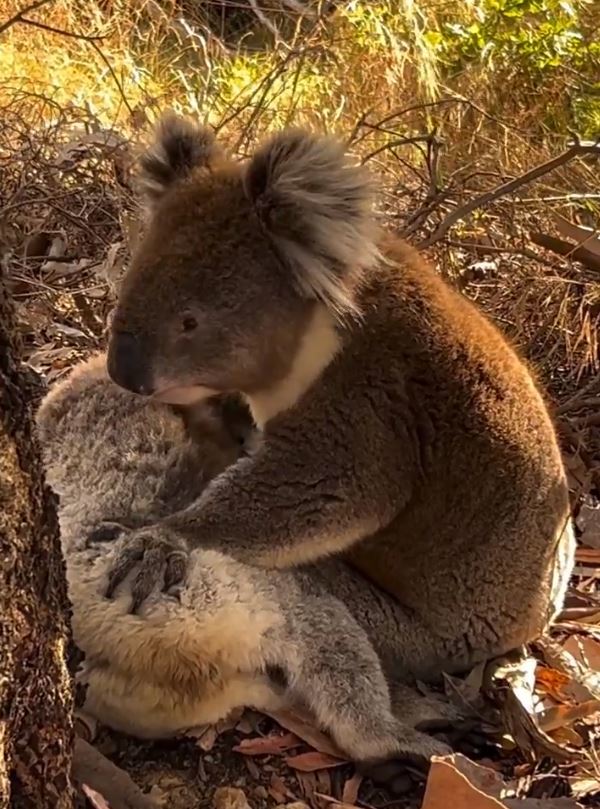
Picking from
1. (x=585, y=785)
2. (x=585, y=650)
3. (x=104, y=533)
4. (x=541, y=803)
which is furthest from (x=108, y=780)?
(x=585, y=650)

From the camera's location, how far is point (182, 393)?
2336 millimetres

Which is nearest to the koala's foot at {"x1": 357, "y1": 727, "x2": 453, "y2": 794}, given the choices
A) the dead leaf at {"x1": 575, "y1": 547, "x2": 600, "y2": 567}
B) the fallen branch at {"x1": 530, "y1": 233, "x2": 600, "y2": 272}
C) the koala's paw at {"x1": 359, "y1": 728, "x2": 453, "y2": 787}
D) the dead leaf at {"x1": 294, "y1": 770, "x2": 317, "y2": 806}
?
the koala's paw at {"x1": 359, "y1": 728, "x2": 453, "y2": 787}

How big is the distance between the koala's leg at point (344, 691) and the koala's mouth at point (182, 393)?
1.78 feet

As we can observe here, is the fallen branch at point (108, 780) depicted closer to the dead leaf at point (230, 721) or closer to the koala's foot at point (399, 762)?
the dead leaf at point (230, 721)

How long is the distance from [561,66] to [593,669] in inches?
123

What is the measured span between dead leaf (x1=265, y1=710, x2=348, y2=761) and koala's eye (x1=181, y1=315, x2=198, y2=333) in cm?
84

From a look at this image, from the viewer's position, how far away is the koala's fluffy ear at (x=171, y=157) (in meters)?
2.54

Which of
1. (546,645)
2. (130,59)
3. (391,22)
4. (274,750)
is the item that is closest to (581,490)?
(546,645)

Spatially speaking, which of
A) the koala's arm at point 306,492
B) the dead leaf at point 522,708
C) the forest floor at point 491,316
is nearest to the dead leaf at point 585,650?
the forest floor at point 491,316

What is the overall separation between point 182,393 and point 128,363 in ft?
0.59

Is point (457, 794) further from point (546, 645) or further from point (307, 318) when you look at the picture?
point (307, 318)

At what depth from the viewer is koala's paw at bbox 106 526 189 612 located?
6.79ft

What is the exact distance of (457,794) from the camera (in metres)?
1.92

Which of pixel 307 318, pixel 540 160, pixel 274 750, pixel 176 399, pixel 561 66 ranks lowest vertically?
pixel 274 750
